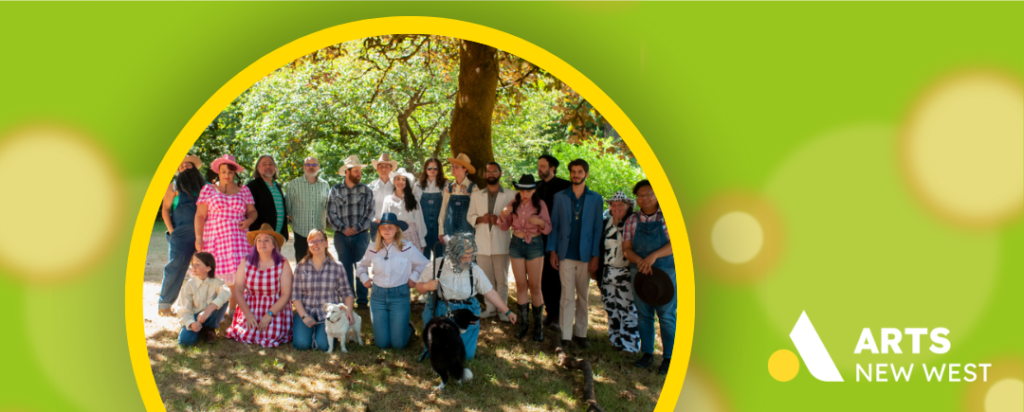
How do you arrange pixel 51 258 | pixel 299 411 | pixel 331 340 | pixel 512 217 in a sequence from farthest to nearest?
pixel 512 217, pixel 331 340, pixel 299 411, pixel 51 258

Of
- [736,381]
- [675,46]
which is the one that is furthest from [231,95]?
[736,381]

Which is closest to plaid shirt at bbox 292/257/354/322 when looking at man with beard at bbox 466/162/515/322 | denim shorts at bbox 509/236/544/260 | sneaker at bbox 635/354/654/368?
man with beard at bbox 466/162/515/322

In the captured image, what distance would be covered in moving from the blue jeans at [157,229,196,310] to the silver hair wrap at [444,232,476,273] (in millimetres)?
2931

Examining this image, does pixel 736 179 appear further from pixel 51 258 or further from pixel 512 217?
pixel 51 258

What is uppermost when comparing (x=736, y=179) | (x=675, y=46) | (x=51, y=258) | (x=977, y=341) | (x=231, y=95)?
(x=675, y=46)

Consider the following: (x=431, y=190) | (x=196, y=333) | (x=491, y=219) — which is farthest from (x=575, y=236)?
(x=196, y=333)

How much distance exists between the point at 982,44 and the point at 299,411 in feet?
15.7

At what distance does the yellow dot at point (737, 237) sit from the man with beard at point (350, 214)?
414 centimetres

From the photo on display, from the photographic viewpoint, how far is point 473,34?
2.97 metres

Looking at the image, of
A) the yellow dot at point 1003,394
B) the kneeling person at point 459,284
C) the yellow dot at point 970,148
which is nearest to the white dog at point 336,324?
the kneeling person at point 459,284

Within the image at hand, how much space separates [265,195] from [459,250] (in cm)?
255

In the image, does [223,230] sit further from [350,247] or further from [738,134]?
[738,134]

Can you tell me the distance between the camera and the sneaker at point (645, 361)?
5.05 m

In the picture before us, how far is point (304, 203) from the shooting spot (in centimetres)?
630
